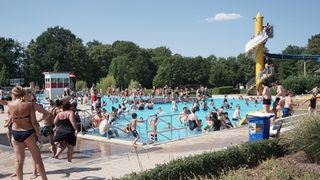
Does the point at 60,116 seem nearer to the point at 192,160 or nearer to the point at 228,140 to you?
the point at 192,160

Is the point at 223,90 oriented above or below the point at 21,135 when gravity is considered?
above

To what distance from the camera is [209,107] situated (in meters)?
28.8

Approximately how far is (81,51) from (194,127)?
5273 cm

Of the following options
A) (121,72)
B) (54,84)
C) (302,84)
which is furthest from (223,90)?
(121,72)

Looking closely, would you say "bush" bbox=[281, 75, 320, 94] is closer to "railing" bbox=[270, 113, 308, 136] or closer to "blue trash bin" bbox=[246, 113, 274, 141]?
"railing" bbox=[270, 113, 308, 136]

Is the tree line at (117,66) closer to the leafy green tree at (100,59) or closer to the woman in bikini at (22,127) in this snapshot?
the leafy green tree at (100,59)

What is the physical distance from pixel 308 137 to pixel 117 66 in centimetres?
5489

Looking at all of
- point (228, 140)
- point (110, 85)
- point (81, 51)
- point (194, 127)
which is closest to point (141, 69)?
point (81, 51)

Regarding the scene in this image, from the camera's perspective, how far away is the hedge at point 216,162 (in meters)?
5.41

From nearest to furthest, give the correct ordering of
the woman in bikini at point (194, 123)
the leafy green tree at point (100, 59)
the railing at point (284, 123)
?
the railing at point (284, 123) < the woman in bikini at point (194, 123) < the leafy green tree at point (100, 59)

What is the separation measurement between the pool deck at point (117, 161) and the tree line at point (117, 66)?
159 feet

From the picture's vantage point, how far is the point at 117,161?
7465 mm

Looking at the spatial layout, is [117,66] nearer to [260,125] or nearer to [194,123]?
[194,123]

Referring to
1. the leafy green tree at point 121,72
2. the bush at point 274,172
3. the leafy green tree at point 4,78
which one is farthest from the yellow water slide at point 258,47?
the leafy green tree at point 4,78
